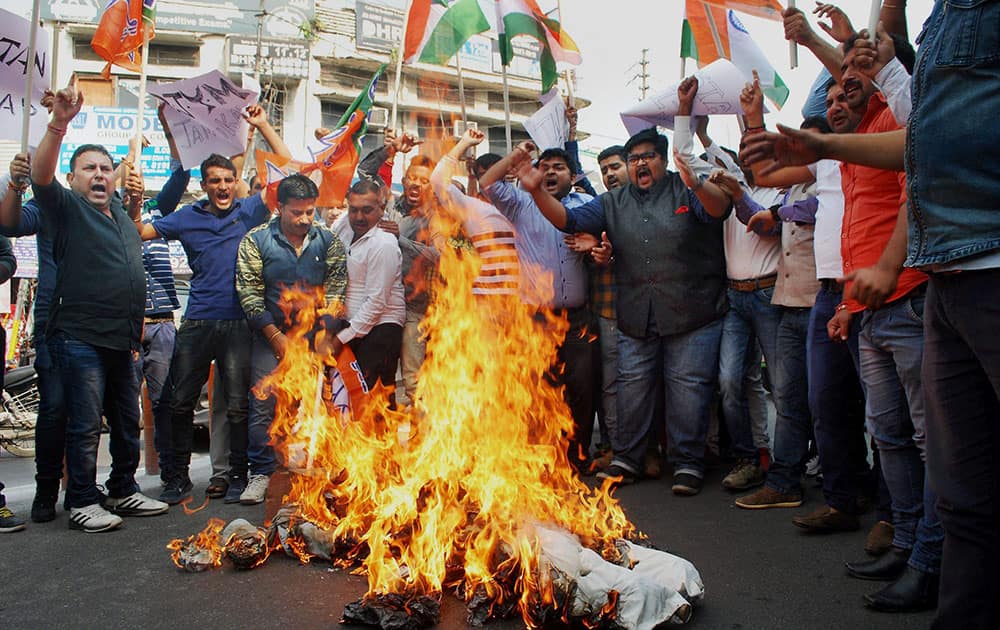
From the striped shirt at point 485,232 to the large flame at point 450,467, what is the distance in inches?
9.5

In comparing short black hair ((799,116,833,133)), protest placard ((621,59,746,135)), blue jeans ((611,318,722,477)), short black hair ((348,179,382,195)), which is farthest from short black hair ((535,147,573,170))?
short black hair ((799,116,833,133))

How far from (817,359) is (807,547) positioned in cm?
99

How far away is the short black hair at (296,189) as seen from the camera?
586 cm

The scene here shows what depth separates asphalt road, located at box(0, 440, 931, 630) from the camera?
316 centimetres

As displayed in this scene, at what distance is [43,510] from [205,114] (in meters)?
3.44

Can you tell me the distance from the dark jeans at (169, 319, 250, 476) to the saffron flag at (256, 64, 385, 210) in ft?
5.80

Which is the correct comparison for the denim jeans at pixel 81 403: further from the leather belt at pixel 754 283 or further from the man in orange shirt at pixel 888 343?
the man in orange shirt at pixel 888 343

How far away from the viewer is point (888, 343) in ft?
11.2

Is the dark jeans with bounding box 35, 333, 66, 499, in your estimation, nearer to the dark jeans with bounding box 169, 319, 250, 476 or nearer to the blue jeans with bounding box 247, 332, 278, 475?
the dark jeans with bounding box 169, 319, 250, 476

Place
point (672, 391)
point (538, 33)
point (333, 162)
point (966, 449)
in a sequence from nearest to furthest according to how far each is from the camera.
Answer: point (966, 449) < point (672, 391) < point (538, 33) < point (333, 162)

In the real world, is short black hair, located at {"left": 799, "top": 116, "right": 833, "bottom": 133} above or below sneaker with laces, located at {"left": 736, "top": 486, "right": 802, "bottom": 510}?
above

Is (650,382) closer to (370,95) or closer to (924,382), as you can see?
(924,382)

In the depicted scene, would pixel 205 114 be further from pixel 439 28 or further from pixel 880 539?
pixel 880 539

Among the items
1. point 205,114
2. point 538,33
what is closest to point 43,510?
point 205,114
